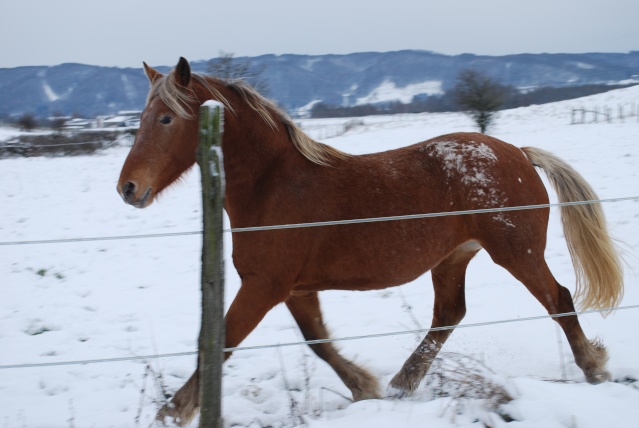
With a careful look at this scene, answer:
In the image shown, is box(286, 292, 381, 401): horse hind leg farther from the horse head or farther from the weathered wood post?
the weathered wood post

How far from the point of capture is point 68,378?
359cm

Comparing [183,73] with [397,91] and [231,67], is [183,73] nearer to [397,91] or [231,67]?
[231,67]

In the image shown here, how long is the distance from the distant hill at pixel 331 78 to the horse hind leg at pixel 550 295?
1738 mm

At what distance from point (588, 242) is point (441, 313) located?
41.9 inches

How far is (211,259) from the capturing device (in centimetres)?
197

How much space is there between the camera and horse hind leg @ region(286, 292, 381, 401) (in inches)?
128

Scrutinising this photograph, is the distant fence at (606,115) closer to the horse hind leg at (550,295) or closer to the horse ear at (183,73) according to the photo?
the horse hind leg at (550,295)

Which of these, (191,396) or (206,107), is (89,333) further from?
(206,107)

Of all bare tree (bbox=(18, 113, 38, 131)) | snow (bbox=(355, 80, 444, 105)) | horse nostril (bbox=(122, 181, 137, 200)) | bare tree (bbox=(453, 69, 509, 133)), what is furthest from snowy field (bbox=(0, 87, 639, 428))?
snow (bbox=(355, 80, 444, 105))

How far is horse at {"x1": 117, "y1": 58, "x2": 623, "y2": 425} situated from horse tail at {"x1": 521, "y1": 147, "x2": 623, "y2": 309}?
0.9 inches

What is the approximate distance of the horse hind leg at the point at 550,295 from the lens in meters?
3.06

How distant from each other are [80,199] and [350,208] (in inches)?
316

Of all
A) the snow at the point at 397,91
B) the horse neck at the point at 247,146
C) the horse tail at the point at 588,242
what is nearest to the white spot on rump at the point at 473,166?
the horse tail at the point at 588,242

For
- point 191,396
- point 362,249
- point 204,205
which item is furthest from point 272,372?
point 204,205
